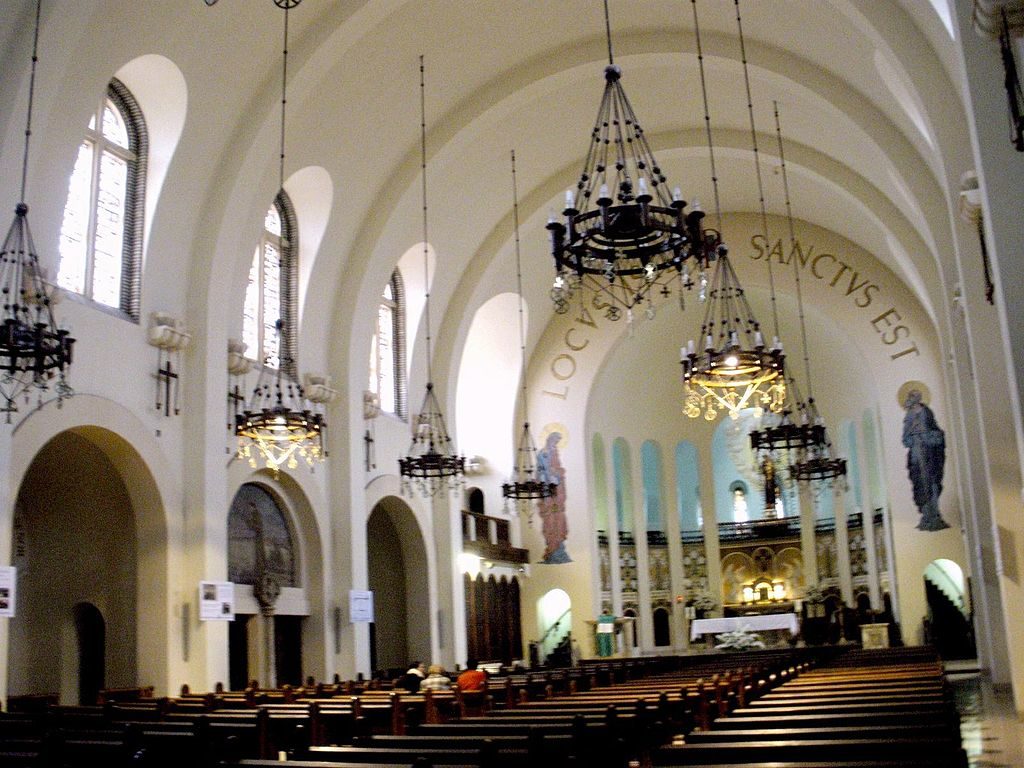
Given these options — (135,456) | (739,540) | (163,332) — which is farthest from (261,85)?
(739,540)

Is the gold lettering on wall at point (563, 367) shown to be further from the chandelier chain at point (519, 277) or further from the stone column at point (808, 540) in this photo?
the stone column at point (808, 540)

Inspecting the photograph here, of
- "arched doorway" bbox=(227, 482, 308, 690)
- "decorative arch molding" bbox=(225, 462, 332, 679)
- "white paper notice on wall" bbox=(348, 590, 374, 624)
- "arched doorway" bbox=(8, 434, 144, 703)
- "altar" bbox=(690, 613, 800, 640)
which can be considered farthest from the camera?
"altar" bbox=(690, 613, 800, 640)

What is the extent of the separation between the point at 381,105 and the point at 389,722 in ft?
36.2

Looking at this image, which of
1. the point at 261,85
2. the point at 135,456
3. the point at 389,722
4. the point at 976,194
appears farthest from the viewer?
the point at 261,85

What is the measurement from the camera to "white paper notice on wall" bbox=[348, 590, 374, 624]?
17.5 m

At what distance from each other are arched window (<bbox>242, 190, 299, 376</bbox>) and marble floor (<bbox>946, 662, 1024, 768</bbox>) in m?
10.7

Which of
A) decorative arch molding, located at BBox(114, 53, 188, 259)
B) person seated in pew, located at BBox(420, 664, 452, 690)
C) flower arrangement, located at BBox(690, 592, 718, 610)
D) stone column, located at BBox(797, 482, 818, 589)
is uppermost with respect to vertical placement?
decorative arch molding, located at BBox(114, 53, 188, 259)

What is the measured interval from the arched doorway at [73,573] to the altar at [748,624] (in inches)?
560

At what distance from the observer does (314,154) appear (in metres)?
16.9

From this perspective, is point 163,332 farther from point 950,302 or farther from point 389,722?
point 950,302

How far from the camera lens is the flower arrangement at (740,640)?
24484 mm

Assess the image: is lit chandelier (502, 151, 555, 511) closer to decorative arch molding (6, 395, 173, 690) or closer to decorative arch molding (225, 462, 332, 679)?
decorative arch molding (225, 462, 332, 679)

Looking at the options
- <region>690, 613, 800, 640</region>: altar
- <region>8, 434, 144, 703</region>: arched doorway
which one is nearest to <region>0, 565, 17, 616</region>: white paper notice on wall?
<region>8, 434, 144, 703</region>: arched doorway

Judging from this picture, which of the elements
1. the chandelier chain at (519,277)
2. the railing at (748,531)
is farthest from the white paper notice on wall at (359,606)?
the railing at (748,531)
